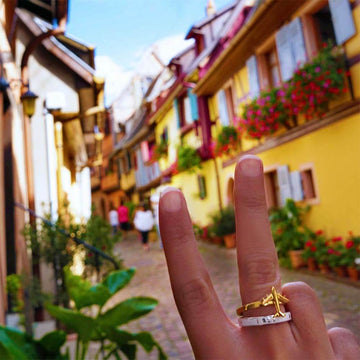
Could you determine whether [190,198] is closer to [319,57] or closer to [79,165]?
[79,165]

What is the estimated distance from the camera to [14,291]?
3641mm

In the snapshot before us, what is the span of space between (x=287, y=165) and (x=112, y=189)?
2052 centimetres

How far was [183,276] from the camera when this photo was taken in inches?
25.5

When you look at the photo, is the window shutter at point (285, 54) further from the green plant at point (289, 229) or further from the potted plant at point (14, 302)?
the potted plant at point (14, 302)

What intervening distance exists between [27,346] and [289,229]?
5064 millimetres

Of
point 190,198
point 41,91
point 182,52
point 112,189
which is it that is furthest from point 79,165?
point 112,189

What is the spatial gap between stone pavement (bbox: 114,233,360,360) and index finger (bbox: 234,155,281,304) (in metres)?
2.01

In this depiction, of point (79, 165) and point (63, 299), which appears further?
point (79, 165)

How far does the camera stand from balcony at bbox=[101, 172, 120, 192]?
1000 inches

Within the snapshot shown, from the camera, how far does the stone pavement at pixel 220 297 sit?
3295 millimetres

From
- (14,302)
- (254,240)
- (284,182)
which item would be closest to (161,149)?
(284,182)

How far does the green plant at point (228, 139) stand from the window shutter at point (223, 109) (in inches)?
19.1

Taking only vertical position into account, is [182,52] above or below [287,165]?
above

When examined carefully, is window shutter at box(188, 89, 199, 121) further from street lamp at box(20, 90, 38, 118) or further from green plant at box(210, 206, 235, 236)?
street lamp at box(20, 90, 38, 118)
